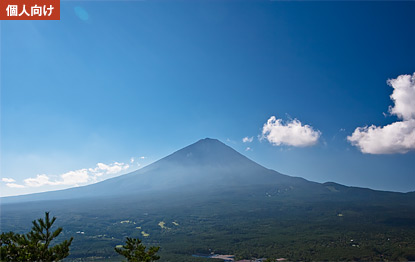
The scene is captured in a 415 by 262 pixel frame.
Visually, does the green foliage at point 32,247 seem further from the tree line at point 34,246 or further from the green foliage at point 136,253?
the green foliage at point 136,253

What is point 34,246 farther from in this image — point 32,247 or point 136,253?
point 136,253

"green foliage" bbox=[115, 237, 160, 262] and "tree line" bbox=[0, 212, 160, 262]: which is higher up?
"tree line" bbox=[0, 212, 160, 262]

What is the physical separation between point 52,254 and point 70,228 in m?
107

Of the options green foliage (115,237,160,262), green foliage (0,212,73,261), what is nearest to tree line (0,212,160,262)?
green foliage (0,212,73,261)

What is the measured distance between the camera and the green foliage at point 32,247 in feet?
29.3

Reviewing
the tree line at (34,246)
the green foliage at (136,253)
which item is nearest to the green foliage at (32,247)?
the tree line at (34,246)

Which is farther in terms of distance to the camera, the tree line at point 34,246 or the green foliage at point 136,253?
the green foliage at point 136,253

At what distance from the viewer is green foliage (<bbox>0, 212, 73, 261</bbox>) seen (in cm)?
895

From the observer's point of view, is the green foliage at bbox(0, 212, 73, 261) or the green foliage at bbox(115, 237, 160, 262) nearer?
the green foliage at bbox(0, 212, 73, 261)

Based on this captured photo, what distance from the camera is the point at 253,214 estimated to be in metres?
120

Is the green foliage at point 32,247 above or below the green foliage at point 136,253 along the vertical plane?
above

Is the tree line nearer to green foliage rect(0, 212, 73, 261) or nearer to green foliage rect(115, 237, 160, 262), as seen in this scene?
green foliage rect(0, 212, 73, 261)

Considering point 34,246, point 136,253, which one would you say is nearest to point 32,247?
point 34,246

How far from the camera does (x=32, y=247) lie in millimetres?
9164
